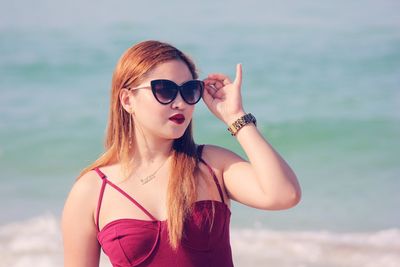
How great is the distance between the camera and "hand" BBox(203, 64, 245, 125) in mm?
3801

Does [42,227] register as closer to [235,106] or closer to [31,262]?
[31,262]

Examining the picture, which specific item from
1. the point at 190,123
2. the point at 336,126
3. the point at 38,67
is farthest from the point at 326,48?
the point at 190,123

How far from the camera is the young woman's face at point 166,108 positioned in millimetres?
3682

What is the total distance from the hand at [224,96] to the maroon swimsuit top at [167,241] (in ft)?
1.26

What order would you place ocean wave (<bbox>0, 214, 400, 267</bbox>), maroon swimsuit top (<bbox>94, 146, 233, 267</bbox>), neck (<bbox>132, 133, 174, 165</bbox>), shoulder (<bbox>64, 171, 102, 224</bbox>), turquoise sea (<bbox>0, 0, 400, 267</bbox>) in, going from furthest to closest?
turquoise sea (<bbox>0, 0, 400, 267</bbox>) < ocean wave (<bbox>0, 214, 400, 267</bbox>) < neck (<bbox>132, 133, 174, 165</bbox>) < shoulder (<bbox>64, 171, 102, 224</bbox>) < maroon swimsuit top (<bbox>94, 146, 233, 267</bbox>)

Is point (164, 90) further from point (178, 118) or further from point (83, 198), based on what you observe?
point (83, 198)

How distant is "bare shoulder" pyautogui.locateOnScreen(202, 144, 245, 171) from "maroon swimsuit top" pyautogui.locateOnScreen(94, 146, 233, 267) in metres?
0.19

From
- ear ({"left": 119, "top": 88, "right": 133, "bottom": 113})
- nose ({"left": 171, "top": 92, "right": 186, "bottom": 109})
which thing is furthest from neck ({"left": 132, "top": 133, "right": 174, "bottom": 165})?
nose ({"left": 171, "top": 92, "right": 186, "bottom": 109})

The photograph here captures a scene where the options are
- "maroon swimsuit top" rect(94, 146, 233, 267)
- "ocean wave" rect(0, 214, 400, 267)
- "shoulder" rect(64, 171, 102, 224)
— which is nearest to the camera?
"maroon swimsuit top" rect(94, 146, 233, 267)

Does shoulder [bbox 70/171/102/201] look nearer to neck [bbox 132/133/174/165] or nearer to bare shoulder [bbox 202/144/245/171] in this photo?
neck [bbox 132/133/174/165]

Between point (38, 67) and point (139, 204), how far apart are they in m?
8.06

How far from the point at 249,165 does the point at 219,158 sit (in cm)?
15

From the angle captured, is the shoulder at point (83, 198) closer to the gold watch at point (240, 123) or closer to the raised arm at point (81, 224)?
the raised arm at point (81, 224)

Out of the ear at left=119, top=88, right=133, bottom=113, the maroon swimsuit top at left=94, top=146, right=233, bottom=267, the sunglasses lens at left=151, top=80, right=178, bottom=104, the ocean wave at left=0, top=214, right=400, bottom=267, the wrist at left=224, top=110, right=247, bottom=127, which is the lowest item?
the maroon swimsuit top at left=94, top=146, right=233, bottom=267
